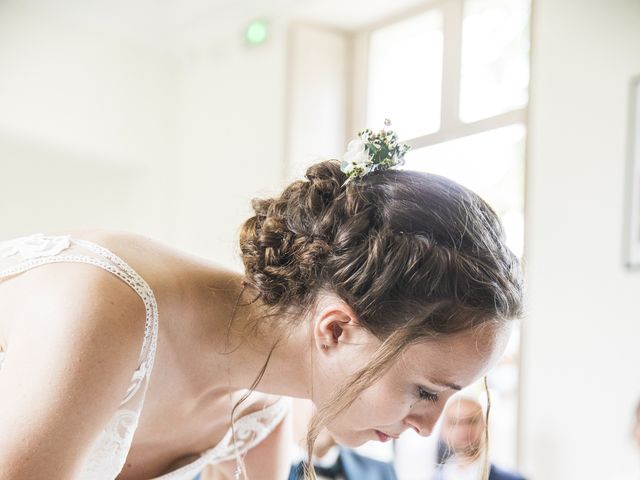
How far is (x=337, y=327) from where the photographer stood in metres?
1.31

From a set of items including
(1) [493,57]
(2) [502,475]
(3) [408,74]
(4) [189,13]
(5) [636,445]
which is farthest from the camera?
(4) [189,13]

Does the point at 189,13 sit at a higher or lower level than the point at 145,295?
higher

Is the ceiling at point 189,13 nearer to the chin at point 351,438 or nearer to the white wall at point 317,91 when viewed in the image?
the white wall at point 317,91

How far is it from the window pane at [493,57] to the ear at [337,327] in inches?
106

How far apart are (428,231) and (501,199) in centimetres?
260

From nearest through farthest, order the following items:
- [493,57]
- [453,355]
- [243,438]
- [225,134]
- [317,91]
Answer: [453,355]
[243,438]
[493,57]
[317,91]
[225,134]

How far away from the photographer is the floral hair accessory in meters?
1.39

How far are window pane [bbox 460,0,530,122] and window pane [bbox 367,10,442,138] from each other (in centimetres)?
18

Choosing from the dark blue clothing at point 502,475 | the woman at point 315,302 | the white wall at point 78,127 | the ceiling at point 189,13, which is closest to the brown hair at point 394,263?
the woman at point 315,302

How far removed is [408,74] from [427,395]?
3.32 metres

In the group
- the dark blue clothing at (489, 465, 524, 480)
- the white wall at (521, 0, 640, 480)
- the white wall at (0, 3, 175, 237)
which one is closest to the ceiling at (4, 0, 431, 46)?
the white wall at (0, 3, 175, 237)

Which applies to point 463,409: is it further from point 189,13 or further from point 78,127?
point 189,13

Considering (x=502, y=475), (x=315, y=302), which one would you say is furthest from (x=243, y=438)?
(x=502, y=475)

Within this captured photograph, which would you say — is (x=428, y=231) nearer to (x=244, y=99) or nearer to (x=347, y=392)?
(x=347, y=392)
